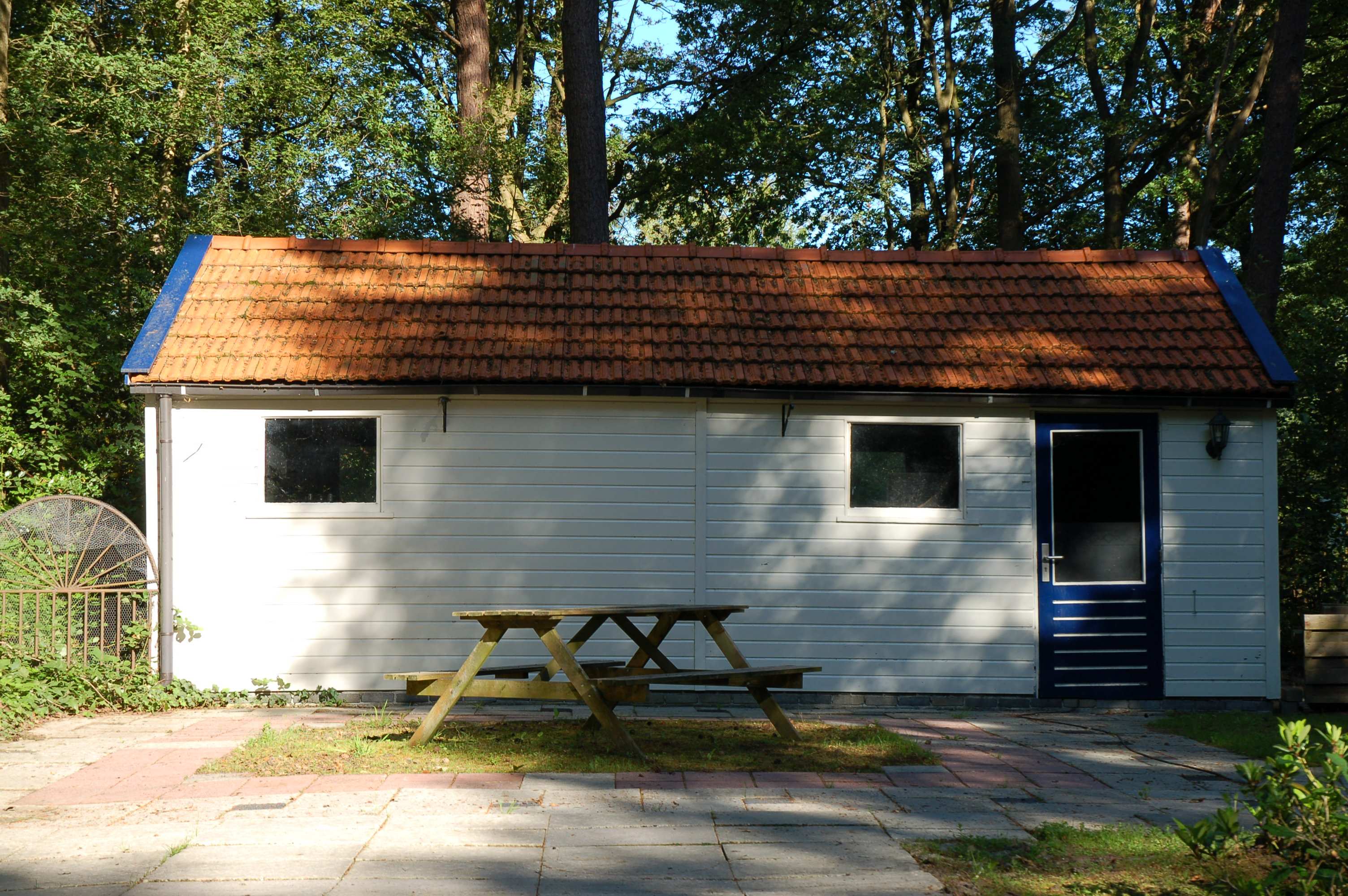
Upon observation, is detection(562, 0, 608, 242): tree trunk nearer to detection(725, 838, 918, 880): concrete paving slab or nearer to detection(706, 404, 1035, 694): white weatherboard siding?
detection(706, 404, 1035, 694): white weatherboard siding

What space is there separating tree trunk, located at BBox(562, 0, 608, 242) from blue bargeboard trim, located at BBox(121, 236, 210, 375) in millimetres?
6564

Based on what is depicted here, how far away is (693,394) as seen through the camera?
9984 mm

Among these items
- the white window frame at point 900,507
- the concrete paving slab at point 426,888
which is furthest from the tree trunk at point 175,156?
the concrete paving slab at point 426,888

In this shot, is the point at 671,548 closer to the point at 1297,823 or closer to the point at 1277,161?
the point at 1297,823

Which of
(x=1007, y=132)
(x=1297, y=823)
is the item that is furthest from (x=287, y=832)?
(x=1007, y=132)

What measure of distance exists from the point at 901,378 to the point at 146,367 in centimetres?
624

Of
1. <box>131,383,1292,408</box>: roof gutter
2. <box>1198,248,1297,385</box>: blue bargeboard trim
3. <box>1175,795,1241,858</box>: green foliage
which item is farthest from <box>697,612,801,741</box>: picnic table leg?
→ <box>1198,248,1297,385</box>: blue bargeboard trim

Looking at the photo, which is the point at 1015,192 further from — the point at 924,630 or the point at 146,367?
the point at 146,367

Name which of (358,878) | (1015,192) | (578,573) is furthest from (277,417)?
(1015,192)

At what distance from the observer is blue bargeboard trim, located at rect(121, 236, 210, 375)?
377 inches

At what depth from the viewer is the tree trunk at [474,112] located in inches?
730

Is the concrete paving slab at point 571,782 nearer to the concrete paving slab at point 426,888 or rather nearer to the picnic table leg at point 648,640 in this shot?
the picnic table leg at point 648,640

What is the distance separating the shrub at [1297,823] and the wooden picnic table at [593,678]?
3.27m

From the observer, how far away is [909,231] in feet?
75.8
